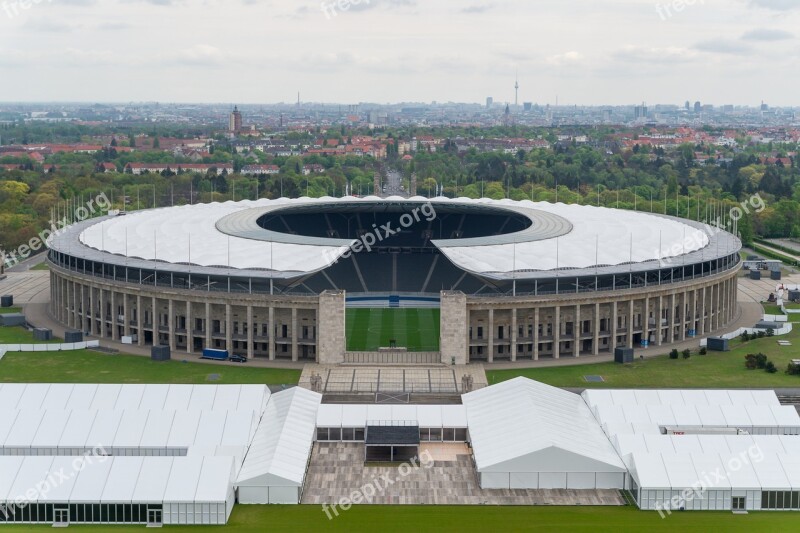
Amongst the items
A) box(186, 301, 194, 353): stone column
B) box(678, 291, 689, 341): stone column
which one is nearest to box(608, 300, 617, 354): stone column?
box(678, 291, 689, 341): stone column

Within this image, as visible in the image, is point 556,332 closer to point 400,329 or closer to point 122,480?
point 400,329

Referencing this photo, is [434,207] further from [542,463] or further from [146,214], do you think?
[542,463]

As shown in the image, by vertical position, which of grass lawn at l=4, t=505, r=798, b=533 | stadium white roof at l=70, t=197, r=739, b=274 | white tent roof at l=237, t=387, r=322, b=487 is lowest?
grass lawn at l=4, t=505, r=798, b=533

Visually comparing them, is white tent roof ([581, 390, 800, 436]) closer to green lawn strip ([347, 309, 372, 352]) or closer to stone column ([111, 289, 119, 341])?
green lawn strip ([347, 309, 372, 352])

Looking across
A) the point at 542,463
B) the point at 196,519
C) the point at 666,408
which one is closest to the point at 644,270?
the point at 666,408

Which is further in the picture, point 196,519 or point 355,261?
point 355,261

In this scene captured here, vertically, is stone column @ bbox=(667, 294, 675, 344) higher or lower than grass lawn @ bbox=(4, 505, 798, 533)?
higher
